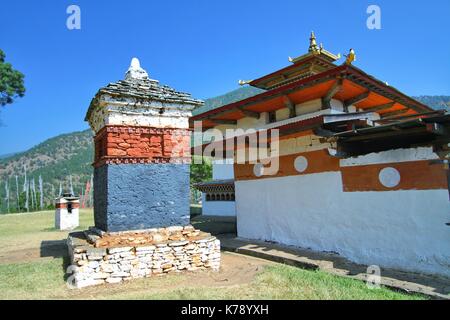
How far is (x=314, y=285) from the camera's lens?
5531mm

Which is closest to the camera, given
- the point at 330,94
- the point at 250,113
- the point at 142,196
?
the point at 142,196

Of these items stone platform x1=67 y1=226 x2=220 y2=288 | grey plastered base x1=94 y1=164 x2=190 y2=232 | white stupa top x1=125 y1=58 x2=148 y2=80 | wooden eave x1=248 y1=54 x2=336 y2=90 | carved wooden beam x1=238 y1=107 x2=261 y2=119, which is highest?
wooden eave x1=248 y1=54 x2=336 y2=90

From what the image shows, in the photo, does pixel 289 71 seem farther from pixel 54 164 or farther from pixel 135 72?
pixel 54 164

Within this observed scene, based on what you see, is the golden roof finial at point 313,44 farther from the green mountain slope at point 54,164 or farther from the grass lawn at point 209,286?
the green mountain slope at point 54,164

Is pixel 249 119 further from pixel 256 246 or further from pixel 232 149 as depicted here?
pixel 256 246

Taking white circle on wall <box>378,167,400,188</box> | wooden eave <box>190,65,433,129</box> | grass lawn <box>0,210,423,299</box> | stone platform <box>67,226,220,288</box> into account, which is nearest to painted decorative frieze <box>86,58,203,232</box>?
stone platform <box>67,226,220,288</box>

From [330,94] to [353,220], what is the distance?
10.6ft

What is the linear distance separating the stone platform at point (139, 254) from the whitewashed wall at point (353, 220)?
3.24 metres

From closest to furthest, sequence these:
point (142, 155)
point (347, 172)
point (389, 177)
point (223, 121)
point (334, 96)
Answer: point (142, 155), point (389, 177), point (347, 172), point (334, 96), point (223, 121)

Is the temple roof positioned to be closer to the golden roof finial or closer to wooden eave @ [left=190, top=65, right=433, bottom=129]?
wooden eave @ [left=190, top=65, right=433, bottom=129]

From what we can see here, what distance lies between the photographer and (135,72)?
759 cm

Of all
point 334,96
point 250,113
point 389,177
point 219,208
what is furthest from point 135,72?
point 219,208

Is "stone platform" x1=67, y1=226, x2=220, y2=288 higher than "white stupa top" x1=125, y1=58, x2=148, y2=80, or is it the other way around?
"white stupa top" x1=125, y1=58, x2=148, y2=80

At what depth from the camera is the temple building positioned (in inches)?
253
